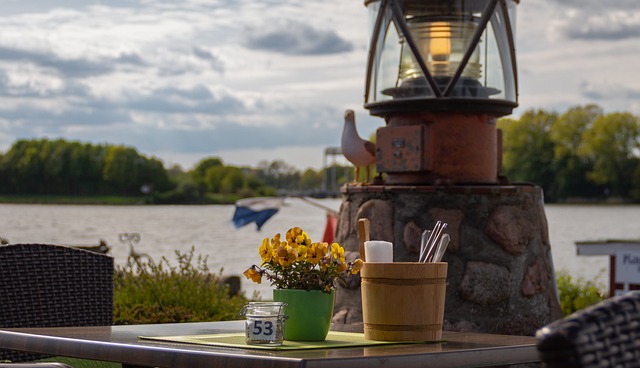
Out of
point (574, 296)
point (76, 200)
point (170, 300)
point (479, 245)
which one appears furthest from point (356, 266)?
point (76, 200)

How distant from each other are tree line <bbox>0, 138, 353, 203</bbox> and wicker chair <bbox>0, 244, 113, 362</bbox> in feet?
79.6

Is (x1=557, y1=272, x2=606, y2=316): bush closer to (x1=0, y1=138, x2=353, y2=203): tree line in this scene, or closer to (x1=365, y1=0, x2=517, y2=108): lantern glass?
(x1=365, y1=0, x2=517, y2=108): lantern glass

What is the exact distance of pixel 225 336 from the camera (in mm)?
2766

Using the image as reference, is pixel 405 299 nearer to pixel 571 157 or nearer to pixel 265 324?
pixel 265 324

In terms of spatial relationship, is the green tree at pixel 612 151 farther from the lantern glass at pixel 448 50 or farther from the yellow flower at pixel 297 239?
the yellow flower at pixel 297 239

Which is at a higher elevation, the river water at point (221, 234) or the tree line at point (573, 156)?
the tree line at point (573, 156)

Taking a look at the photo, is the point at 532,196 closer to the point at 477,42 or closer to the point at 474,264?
the point at 474,264

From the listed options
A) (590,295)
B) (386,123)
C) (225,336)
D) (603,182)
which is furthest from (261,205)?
(603,182)

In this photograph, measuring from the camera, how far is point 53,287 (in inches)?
149

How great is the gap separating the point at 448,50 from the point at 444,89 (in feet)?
0.76

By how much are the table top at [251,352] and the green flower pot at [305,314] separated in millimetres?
157

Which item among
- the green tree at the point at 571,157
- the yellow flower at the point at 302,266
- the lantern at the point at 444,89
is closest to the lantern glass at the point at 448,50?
the lantern at the point at 444,89

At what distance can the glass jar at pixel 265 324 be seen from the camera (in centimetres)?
251

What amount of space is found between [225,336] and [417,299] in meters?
0.55
